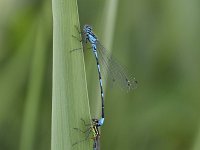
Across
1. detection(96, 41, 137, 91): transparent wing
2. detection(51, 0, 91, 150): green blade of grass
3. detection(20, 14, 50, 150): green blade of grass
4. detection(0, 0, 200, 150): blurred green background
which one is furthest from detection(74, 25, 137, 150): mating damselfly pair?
detection(51, 0, 91, 150): green blade of grass

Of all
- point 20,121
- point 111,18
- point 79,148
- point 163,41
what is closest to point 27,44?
point 20,121

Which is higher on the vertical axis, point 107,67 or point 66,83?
point 107,67

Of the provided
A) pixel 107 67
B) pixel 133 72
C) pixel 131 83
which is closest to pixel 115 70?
pixel 107 67

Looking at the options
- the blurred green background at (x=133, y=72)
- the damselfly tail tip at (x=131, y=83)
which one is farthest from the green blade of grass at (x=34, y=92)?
the damselfly tail tip at (x=131, y=83)

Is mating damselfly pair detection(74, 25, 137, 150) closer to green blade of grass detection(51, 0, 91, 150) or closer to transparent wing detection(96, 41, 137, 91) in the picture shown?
transparent wing detection(96, 41, 137, 91)

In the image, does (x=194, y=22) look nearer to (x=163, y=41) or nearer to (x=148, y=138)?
(x=163, y=41)

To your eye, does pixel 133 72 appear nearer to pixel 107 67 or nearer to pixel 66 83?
pixel 107 67
